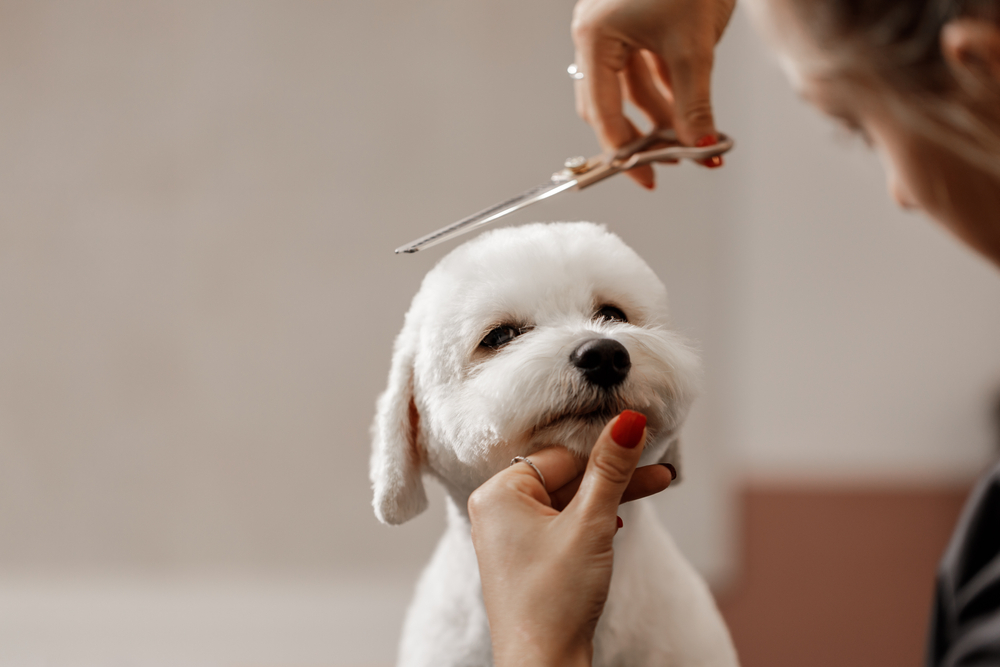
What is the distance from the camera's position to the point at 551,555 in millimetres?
521

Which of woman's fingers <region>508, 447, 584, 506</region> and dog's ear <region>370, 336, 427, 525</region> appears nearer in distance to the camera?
woman's fingers <region>508, 447, 584, 506</region>

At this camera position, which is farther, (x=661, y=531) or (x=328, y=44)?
(x=328, y=44)

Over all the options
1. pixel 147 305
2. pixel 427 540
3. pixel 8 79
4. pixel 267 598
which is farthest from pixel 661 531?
pixel 8 79

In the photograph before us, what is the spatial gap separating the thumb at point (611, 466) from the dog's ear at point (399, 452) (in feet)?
0.75

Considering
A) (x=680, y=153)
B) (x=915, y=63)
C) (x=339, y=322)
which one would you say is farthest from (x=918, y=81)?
(x=339, y=322)

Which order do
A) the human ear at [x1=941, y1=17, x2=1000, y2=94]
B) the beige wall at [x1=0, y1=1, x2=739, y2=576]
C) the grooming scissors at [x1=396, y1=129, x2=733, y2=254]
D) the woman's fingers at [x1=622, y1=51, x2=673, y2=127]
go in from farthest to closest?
the beige wall at [x1=0, y1=1, x2=739, y2=576] → the woman's fingers at [x1=622, y1=51, x2=673, y2=127] → the grooming scissors at [x1=396, y1=129, x2=733, y2=254] → the human ear at [x1=941, y1=17, x2=1000, y2=94]

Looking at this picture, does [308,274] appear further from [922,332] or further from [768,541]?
[922,332]

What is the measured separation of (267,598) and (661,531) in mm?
1306

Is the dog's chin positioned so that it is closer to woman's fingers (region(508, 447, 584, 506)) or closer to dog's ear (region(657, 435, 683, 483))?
woman's fingers (region(508, 447, 584, 506))

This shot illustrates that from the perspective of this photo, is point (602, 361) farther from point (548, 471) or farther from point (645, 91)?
point (645, 91)

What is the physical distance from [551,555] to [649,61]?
1.93 feet

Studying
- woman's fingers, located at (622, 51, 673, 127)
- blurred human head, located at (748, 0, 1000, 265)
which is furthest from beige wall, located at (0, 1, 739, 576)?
blurred human head, located at (748, 0, 1000, 265)

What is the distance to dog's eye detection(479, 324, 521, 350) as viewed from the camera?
683mm

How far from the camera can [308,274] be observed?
1.68m
